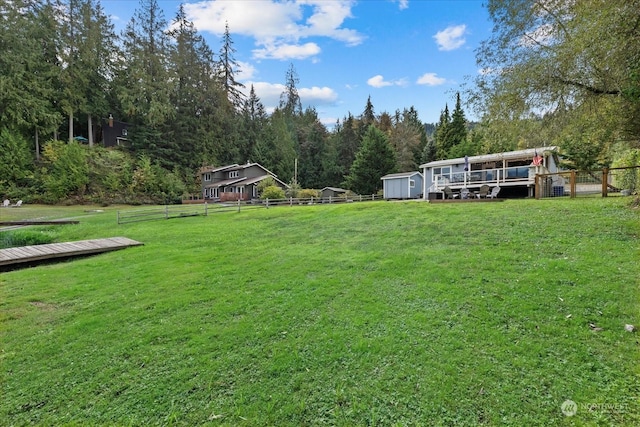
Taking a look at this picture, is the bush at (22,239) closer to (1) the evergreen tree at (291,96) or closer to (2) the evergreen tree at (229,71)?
(2) the evergreen tree at (229,71)

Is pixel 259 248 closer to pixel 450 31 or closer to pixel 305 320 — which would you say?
pixel 305 320

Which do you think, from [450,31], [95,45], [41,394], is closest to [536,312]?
[41,394]

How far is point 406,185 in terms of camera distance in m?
28.9

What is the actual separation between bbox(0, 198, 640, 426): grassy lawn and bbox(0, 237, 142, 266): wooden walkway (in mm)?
1824

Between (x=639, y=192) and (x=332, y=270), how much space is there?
35.3ft

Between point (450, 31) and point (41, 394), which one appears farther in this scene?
point (450, 31)

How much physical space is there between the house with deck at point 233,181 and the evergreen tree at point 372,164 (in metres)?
9.01

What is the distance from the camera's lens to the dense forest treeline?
24.6 ft

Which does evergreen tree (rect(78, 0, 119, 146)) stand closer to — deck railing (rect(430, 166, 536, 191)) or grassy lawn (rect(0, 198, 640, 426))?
grassy lawn (rect(0, 198, 640, 426))

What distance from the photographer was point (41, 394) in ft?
11.2

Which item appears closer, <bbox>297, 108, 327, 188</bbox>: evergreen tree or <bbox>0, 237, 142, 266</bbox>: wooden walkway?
<bbox>0, 237, 142, 266</bbox>: wooden walkway

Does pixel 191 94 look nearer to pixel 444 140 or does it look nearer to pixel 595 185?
pixel 444 140

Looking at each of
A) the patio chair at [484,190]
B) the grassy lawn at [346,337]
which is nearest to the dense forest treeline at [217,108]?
the patio chair at [484,190]

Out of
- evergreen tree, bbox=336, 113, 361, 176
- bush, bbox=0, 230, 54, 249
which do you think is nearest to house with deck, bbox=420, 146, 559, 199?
bush, bbox=0, 230, 54, 249
